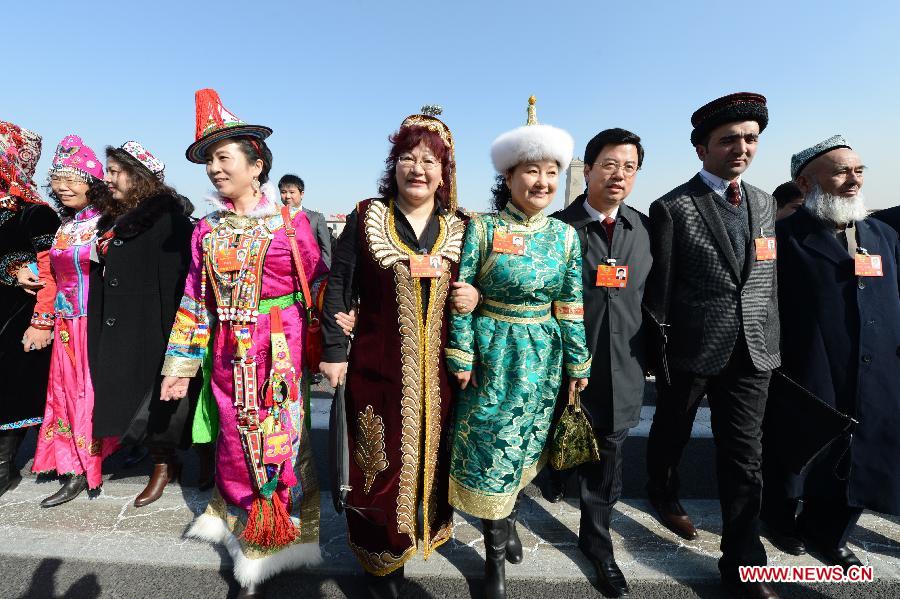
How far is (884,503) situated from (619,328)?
176 cm

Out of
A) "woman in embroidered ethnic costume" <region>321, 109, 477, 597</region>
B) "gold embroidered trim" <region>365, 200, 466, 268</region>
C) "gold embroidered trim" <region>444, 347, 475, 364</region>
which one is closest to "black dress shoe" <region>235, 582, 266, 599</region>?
"woman in embroidered ethnic costume" <region>321, 109, 477, 597</region>

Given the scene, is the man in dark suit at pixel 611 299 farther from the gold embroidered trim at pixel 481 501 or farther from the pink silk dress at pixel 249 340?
the pink silk dress at pixel 249 340

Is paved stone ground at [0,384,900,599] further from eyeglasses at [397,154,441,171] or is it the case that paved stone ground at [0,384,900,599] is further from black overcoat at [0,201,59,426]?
eyeglasses at [397,154,441,171]

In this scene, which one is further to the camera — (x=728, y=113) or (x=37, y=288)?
(x=37, y=288)

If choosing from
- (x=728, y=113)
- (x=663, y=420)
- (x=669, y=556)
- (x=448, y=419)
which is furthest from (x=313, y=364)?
(x=728, y=113)

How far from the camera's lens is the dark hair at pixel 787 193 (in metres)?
4.67

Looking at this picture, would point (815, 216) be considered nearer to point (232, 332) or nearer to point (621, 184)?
point (621, 184)

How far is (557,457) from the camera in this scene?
7.21 feet

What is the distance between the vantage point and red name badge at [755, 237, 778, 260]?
2203 millimetres

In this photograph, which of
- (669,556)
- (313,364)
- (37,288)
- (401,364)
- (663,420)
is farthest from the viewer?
(37,288)

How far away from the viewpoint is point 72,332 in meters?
2.86

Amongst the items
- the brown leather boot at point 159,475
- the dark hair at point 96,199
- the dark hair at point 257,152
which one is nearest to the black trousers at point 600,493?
the dark hair at point 257,152

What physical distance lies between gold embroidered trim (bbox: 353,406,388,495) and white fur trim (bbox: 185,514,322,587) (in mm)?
618

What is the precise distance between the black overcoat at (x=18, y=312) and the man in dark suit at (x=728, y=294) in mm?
4055
